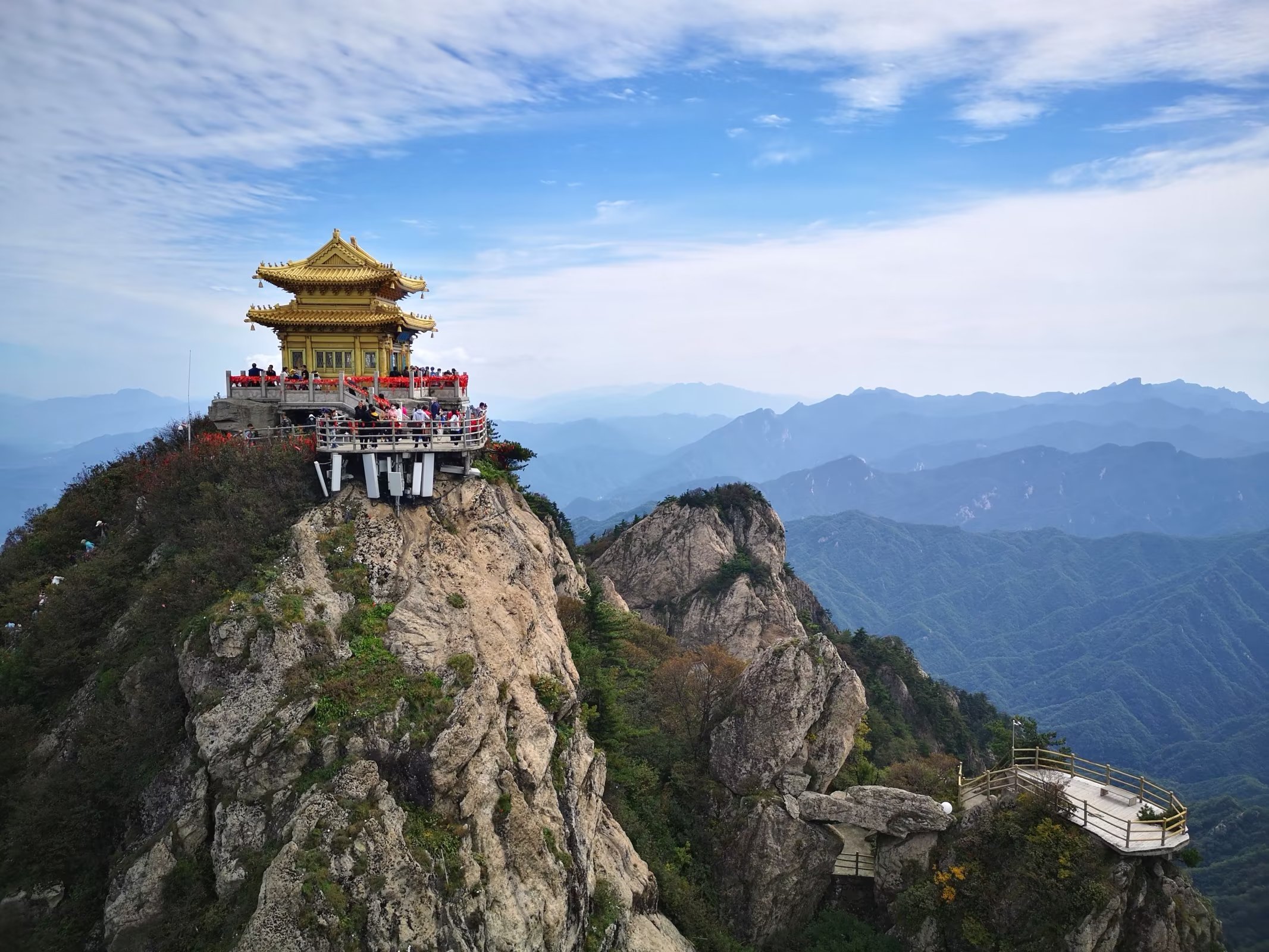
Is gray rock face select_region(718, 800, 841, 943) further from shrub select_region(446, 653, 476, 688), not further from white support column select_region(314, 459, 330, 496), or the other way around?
white support column select_region(314, 459, 330, 496)

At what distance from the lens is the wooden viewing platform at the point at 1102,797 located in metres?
21.5

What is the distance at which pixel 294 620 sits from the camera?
19219 millimetres

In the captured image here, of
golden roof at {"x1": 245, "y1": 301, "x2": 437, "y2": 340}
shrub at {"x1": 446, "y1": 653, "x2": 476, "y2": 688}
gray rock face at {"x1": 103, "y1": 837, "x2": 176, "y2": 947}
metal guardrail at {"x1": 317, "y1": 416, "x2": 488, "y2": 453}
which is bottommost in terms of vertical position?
gray rock face at {"x1": 103, "y1": 837, "x2": 176, "y2": 947}

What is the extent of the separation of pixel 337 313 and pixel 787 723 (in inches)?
860

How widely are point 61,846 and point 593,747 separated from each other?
12860mm

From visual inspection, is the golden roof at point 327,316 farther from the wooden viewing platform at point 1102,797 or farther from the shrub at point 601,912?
the wooden viewing platform at point 1102,797

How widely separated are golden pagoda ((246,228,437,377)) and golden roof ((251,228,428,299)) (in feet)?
0.07

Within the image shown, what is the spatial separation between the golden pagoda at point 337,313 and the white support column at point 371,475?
6.76 meters

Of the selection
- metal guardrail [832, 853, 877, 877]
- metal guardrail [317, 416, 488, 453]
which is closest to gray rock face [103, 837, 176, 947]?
metal guardrail [317, 416, 488, 453]

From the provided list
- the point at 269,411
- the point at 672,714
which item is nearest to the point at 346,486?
the point at 269,411

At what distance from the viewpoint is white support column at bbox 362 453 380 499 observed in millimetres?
22781

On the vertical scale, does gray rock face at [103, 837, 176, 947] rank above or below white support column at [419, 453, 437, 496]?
below

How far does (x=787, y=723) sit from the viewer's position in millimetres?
29359

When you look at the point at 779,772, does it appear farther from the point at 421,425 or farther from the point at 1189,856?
the point at 421,425
